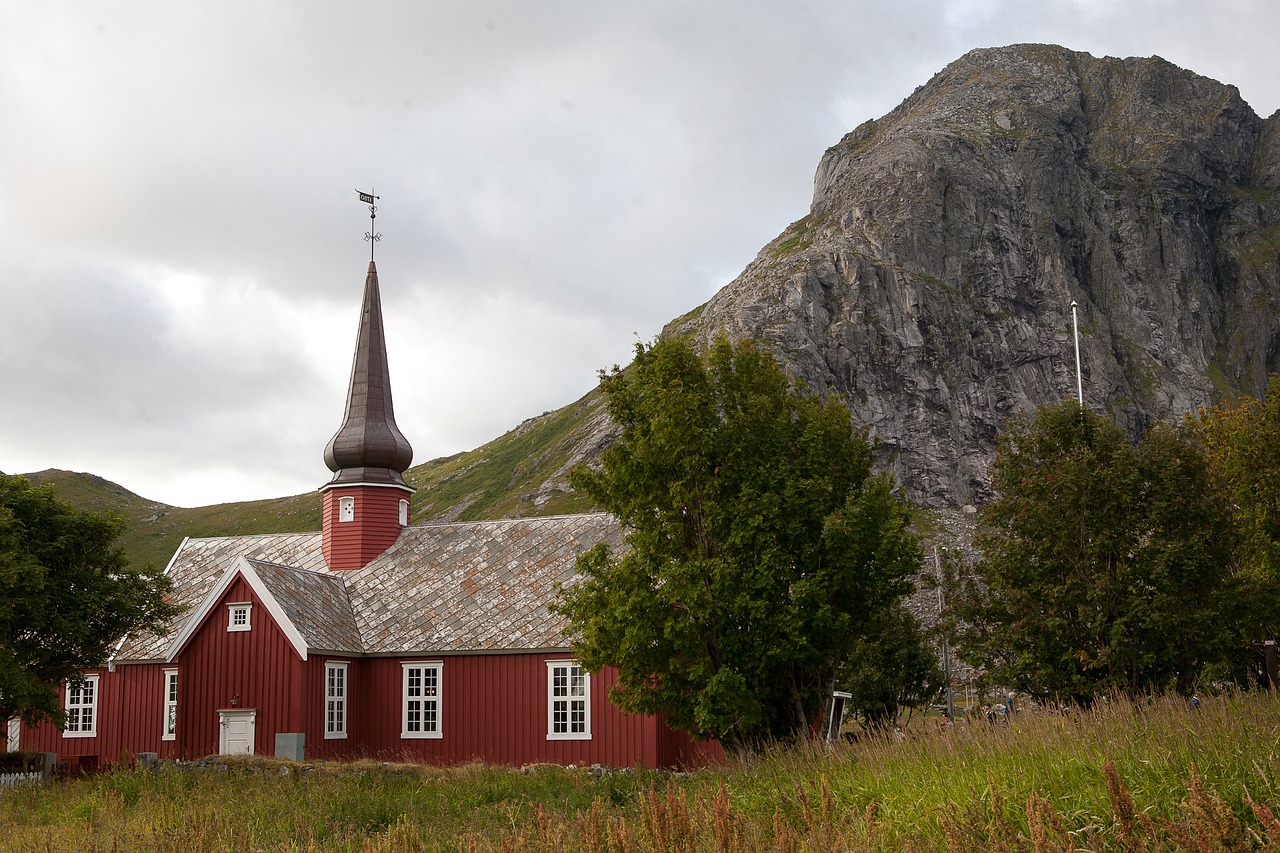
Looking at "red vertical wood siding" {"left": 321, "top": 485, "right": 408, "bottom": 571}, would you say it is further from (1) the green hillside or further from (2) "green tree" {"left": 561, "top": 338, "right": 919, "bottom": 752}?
(1) the green hillside

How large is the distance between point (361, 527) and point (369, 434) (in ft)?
10.9

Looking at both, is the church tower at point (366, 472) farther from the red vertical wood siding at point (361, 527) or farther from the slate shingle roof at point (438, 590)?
the slate shingle roof at point (438, 590)

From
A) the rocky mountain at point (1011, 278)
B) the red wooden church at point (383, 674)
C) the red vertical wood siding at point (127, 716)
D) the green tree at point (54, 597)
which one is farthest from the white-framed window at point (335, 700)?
the rocky mountain at point (1011, 278)

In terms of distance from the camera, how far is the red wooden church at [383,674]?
29266 millimetres

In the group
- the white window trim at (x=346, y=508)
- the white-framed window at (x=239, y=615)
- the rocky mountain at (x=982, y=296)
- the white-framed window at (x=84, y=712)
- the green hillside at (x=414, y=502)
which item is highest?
the rocky mountain at (x=982, y=296)

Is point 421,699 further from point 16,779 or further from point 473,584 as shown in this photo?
point 16,779

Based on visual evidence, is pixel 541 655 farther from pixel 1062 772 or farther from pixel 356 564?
pixel 1062 772

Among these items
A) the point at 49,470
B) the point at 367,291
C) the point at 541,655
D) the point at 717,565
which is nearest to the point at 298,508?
the point at 49,470

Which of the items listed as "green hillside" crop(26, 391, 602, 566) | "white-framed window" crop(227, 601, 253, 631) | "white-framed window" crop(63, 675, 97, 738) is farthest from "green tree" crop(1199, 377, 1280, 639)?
"green hillside" crop(26, 391, 602, 566)

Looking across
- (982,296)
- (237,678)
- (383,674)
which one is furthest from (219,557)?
(982,296)

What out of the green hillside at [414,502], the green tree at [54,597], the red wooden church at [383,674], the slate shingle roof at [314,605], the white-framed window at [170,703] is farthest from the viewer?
the green hillside at [414,502]

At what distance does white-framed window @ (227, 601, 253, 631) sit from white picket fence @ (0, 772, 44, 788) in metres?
6.96

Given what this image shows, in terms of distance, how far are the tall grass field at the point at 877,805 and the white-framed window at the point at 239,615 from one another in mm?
12514

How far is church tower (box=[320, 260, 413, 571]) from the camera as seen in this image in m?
36.4
